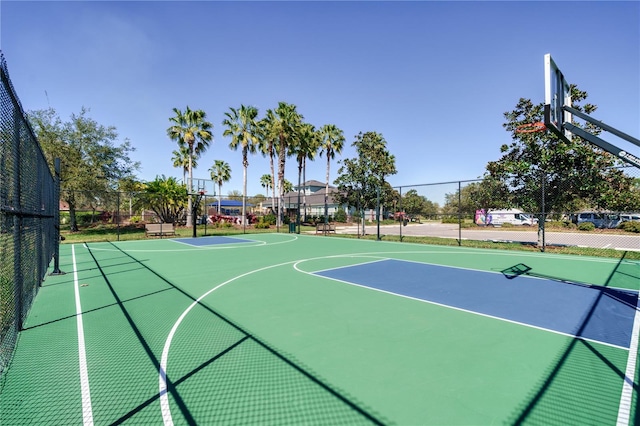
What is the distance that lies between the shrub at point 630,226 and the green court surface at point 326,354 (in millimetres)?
12112

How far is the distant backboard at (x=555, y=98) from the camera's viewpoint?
6.55 metres

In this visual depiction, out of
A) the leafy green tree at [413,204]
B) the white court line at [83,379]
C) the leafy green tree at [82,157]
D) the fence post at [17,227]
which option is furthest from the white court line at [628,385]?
the leafy green tree at [413,204]

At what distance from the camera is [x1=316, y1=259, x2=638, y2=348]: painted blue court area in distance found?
201 inches

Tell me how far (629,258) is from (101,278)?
17784 millimetres

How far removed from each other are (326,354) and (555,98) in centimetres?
736

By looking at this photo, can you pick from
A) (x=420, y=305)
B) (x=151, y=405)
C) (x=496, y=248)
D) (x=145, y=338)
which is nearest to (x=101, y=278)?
(x=145, y=338)

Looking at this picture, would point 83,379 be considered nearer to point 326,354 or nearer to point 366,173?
point 326,354

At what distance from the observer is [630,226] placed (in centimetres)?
1817

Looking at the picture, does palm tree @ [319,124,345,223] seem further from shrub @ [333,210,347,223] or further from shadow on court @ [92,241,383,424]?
shadow on court @ [92,241,383,424]

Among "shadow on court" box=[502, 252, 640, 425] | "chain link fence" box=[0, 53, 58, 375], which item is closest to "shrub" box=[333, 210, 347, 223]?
"chain link fence" box=[0, 53, 58, 375]

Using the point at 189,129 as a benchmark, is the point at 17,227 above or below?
below

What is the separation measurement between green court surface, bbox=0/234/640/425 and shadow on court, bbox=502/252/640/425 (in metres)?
0.02

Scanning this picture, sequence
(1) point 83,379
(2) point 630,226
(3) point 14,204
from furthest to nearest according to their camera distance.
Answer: (2) point 630,226 → (3) point 14,204 → (1) point 83,379

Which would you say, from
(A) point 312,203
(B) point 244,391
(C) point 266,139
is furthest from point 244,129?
(B) point 244,391
